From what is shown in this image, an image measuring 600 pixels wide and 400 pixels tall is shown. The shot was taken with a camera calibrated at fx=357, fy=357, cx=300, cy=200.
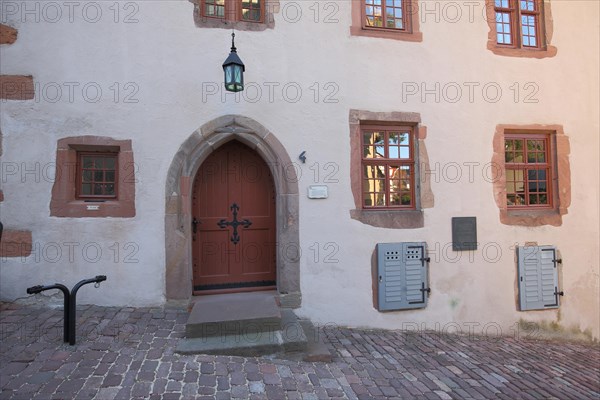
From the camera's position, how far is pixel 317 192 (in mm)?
4812

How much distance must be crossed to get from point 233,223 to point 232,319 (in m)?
1.61

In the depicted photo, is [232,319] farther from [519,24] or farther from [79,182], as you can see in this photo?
[519,24]

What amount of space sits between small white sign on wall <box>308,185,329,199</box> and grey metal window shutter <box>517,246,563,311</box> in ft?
10.2

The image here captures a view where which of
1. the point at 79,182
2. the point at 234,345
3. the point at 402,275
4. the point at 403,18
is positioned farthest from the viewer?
the point at 403,18

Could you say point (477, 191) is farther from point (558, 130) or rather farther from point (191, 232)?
point (191, 232)

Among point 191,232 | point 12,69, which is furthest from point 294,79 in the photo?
point 12,69

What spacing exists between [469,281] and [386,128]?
8.31ft

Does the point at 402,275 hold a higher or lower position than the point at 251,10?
lower

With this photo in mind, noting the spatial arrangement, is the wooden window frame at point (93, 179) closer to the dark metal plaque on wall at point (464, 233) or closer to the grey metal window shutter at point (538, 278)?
the dark metal plaque on wall at point (464, 233)

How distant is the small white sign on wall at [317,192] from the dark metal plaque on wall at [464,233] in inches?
77.4

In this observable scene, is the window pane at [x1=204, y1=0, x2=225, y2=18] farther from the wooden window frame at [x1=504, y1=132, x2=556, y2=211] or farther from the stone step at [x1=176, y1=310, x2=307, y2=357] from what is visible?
the wooden window frame at [x1=504, y1=132, x2=556, y2=211]

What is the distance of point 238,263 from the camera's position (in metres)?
5.03

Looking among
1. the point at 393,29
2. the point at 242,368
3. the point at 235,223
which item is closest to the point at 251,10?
the point at 393,29

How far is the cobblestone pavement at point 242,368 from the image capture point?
113 inches
